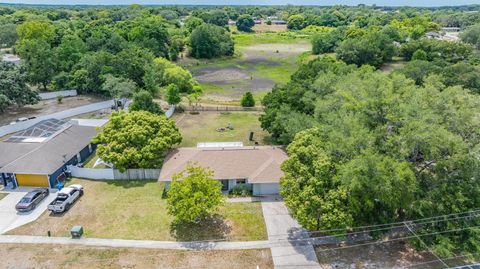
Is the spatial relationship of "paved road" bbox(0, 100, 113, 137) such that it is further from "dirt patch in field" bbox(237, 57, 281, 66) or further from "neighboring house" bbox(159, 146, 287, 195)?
"dirt patch in field" bbox(237, 57, 281, 66)

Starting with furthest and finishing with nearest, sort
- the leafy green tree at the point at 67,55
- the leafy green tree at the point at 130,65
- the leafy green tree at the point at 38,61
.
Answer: the leafy green tree at the point at 67,55 → the leafy green tree at the point at 130,65 → the leafy green tree at the point at 38,61

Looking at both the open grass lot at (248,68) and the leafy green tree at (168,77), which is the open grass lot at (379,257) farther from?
the leafy green tree at (168,77)

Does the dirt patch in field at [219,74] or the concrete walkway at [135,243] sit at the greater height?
the dirt patch in field at [219,74]

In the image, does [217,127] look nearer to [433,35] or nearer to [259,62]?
[259,62]

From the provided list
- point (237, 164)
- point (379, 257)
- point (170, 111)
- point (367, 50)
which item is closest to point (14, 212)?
point (237, 164)

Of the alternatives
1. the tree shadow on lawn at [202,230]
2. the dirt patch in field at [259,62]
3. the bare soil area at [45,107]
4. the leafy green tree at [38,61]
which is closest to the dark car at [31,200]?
the tree shadow on lawn at [202,230]

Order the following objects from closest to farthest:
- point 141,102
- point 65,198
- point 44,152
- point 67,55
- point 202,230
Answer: point 202,230 < point 65,198 < point 44,152 < point 141,102 < point 67,55
